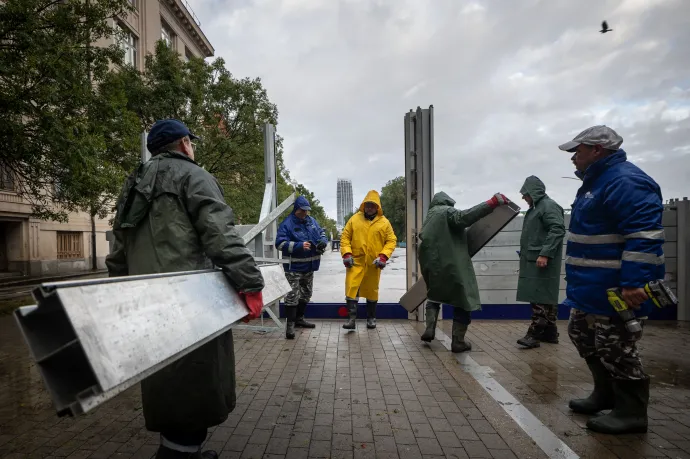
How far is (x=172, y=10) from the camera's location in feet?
105

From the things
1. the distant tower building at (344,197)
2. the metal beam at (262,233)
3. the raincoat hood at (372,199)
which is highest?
the distant tower building at (344,197)

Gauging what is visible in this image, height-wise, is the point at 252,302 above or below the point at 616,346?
above

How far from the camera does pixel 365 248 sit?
6.51 m

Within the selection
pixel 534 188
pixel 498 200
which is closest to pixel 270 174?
pixel 498 200

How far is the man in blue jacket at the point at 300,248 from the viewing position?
6.26 meters

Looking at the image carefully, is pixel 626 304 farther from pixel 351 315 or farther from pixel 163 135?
pixel 351 315

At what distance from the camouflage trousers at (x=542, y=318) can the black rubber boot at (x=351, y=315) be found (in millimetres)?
2463

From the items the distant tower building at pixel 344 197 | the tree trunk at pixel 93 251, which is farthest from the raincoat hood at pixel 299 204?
the distant tower building at pixel 344 197

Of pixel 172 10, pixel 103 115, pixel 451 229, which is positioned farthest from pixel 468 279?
pixel 172 10

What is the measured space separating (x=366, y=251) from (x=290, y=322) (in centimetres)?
158

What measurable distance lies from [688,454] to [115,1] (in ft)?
42.0

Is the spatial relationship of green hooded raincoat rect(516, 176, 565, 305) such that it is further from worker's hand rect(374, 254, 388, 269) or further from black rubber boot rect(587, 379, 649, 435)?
black rubber boot rect(587, 379, 649, 435)

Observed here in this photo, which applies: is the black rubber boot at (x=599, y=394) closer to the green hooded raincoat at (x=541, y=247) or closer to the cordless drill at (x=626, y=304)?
the cordless drill at (x=626, y=304)

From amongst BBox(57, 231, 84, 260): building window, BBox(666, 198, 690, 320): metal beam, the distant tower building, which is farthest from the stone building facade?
Result: the distant tower building
